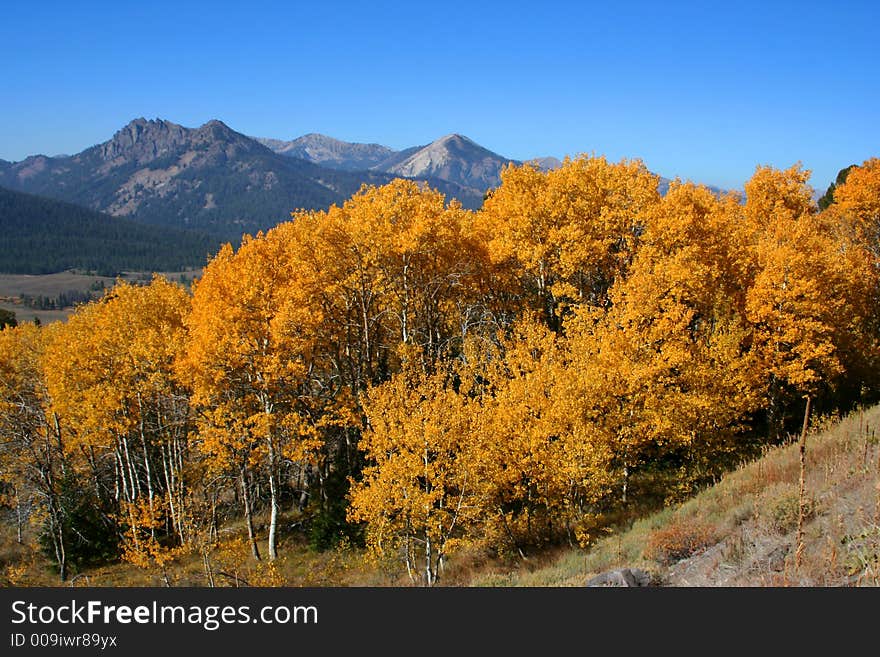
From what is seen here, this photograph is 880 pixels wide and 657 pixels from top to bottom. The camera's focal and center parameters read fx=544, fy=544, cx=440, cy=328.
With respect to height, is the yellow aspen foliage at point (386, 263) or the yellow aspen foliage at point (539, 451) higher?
the yellow aspen foliage at point (386, 263)

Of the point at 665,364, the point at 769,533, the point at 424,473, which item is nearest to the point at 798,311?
the point at 665,364

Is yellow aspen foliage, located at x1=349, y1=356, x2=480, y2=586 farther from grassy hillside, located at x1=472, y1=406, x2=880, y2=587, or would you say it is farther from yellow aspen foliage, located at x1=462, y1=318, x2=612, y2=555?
grassy hillside, located at x1=472, y1=406, x2=880, y2=587

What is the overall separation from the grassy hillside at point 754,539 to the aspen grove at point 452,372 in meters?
1.55

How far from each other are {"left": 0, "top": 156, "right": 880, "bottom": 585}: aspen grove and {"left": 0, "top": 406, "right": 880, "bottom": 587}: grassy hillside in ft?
5.07

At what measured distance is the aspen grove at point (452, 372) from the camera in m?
21.5

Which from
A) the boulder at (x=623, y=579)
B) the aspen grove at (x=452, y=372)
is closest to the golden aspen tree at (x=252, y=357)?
the aspen grove at (x=452, y=372)

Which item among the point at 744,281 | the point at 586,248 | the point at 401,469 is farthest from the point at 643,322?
the point at 401,469

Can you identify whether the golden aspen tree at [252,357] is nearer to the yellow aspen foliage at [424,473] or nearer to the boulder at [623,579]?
the yellow aspen foliage at [424,473]

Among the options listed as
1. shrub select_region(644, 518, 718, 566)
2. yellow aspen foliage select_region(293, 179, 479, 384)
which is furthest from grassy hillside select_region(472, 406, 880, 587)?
yellow aspen foliage select_region(293, 179, 479, 384)

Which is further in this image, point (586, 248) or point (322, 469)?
point (322, 469)

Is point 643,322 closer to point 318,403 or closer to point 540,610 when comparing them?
point 318,403

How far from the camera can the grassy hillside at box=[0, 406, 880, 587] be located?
9.81m

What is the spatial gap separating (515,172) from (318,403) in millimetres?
19213

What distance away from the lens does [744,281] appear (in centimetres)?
3209
